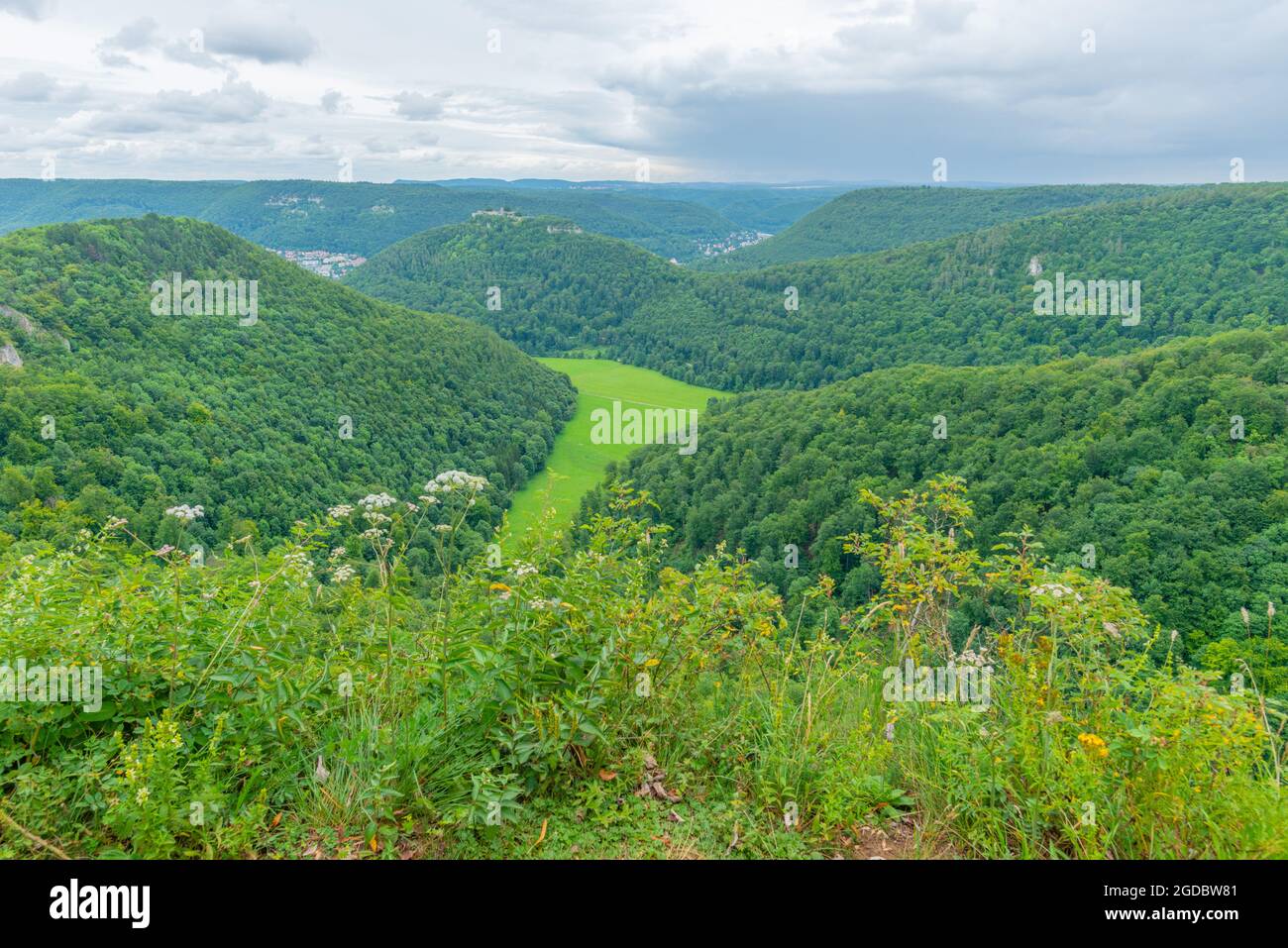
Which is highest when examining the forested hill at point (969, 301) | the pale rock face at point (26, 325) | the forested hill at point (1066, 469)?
the forested hill at point (969, 301)

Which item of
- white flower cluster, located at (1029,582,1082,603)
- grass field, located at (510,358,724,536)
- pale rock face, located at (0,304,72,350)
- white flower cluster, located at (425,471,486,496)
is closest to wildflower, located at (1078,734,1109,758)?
white flower cluster, located at (1029,582,1082,603)

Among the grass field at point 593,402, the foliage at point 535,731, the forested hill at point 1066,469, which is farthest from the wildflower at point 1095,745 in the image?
the grass field at point 593,402

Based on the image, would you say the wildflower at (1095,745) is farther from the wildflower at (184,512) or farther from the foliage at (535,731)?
the wildflower at (184,512)

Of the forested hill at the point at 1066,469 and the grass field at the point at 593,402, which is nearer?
the forested hill at the point at 1066,469

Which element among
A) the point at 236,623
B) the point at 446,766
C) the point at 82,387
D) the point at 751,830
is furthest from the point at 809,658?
the point at 82,387

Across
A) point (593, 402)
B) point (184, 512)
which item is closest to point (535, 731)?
point (184, 512)

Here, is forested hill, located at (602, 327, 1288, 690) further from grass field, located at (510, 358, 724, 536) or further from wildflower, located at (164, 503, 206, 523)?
wildflower, located at (164, 503, 206, 523)
